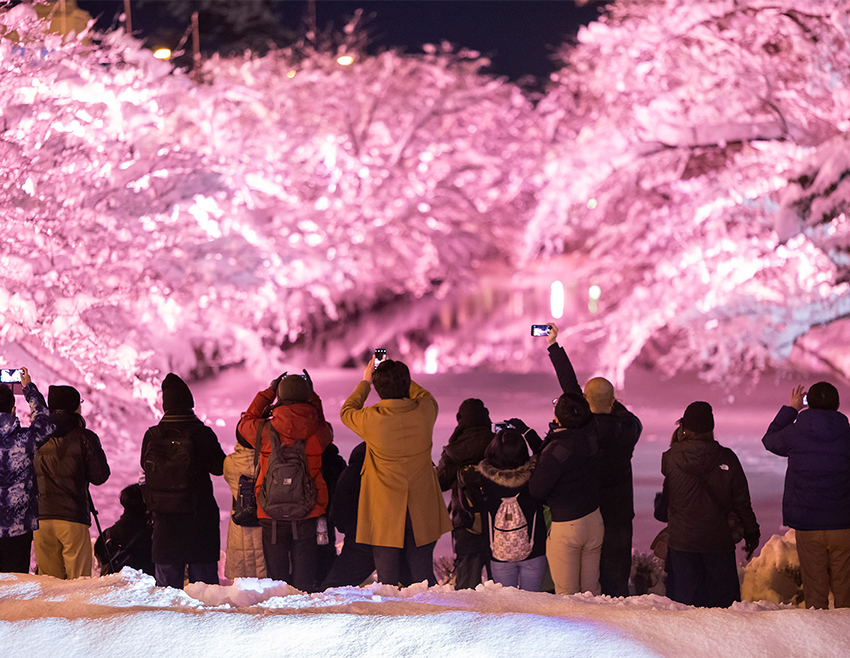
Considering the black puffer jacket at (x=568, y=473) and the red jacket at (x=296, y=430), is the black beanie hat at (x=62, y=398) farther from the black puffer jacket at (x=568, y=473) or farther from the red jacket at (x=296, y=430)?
the black puffer jacket at (x=568, y=473)

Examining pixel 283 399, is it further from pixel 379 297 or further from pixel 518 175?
pixel 379 297

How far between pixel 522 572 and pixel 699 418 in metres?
1.22

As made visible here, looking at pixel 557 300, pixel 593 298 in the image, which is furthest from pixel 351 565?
pixel 593 298

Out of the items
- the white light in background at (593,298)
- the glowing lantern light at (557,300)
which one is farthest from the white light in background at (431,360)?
the white light in background at (593,298)

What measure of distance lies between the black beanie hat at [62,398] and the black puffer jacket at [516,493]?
2.20 metres

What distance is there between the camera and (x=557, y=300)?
32.3 meters

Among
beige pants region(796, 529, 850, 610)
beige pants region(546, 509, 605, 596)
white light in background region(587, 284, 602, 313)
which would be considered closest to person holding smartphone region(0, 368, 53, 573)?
beige pants region(546, 509, 605, 596)

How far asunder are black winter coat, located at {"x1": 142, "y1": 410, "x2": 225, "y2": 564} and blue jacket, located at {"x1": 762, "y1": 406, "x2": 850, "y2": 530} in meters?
3.01

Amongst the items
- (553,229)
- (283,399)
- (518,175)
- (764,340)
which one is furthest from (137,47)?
(518,175)

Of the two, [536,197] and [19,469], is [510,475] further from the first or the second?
[536,197]

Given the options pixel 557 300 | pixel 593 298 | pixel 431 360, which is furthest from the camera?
pixel 557 300

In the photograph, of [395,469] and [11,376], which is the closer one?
[395,469]

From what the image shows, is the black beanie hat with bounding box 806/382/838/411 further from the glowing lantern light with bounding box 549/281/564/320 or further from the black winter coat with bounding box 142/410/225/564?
the glowing lantern light with bounding box 549/281/564/320

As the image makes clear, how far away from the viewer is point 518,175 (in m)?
22.5
